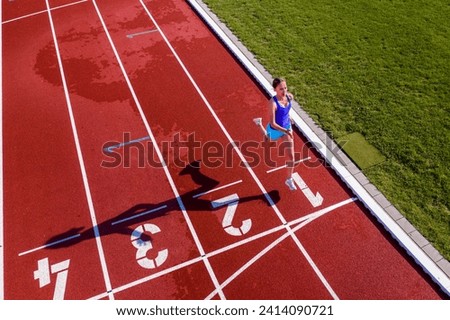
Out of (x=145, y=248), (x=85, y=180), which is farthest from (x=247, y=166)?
(x=85, y=180)

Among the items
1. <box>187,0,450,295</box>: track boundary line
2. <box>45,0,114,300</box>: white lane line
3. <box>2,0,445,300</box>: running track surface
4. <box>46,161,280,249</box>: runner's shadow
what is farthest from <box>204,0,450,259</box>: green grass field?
<box>45,0,114,300</box>: white lane line

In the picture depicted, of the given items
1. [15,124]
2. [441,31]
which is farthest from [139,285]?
[441,31]

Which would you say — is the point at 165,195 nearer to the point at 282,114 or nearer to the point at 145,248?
the point at 145,248

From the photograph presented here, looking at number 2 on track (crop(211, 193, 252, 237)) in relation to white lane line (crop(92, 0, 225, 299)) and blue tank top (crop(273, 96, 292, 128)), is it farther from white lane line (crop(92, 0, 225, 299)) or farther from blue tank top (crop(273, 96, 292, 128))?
blue tank top (crop(273, 96, 292, 128))

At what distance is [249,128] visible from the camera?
932 cm

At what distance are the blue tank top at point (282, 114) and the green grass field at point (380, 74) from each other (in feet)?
6.91

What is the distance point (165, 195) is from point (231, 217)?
1579 mm

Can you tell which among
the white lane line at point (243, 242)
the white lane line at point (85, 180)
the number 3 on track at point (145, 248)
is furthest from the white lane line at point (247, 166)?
the white lane line at point (85, 180)

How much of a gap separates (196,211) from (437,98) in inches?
268

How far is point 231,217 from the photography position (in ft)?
25.0

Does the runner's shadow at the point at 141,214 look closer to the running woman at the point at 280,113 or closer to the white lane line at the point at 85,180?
the white lane line at the point at 85,180

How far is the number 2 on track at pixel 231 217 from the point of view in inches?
292

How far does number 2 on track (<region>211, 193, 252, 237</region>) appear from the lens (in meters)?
7.41

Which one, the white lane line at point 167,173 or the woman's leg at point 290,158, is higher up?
the woman's leg at point 290,158
